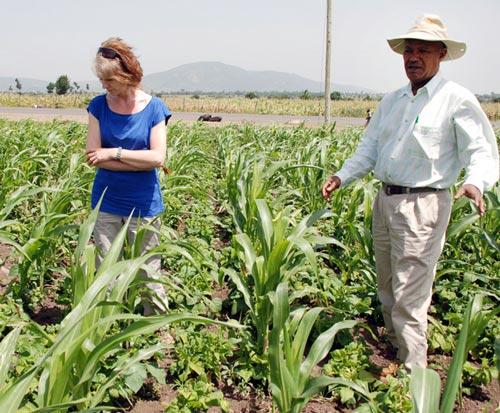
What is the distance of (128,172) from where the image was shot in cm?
240

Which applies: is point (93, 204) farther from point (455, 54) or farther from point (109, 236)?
point (455, 54)

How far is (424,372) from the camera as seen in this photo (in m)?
1.33

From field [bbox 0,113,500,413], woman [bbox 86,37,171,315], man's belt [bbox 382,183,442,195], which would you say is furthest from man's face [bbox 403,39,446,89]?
woman [bbox 86,37,171,315]

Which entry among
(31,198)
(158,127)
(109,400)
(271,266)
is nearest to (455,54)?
(271,266)

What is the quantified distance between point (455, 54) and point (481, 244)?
1500mm

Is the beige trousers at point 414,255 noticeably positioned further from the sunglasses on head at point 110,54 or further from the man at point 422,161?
the sunglasses on head at point 110,54

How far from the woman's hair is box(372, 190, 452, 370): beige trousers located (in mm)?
1236

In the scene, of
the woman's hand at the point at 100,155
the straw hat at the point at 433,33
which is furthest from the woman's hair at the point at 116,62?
the straw hat at the point at 433,33

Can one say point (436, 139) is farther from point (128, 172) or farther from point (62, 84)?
point (62, 84)

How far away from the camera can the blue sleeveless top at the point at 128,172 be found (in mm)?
2336

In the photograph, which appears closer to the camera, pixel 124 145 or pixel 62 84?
pixel 124 145

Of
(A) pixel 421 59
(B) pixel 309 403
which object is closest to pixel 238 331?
(B) pixel 309 403

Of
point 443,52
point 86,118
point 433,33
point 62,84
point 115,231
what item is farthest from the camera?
point 62,84

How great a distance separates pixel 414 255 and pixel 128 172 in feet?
4.33
